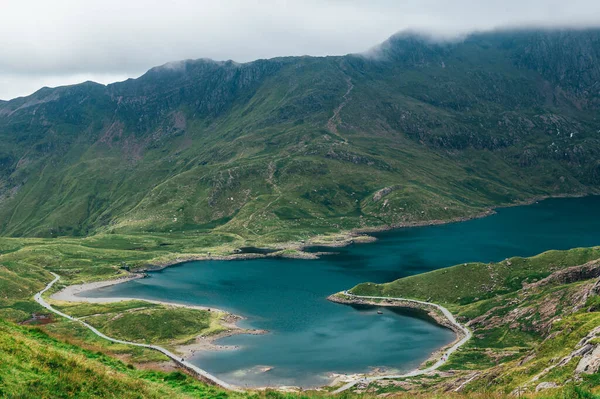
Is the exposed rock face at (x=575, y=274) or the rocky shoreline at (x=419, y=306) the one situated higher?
the exposed rock face at (x=575, y=274)

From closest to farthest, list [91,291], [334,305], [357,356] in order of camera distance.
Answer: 1. [357,356]
2. [334,305]
3. [91,291]

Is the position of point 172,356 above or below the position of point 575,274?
below

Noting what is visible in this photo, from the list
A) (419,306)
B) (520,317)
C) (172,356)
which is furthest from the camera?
(419,306)

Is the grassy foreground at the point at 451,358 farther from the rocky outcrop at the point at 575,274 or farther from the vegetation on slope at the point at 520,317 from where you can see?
the rocky outcrop at the point at 575,274

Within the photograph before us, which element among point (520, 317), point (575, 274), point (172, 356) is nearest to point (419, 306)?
point (520, 317)

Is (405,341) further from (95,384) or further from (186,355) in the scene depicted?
(95,384)

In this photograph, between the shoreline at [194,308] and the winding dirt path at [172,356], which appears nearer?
the winding dirt path at [172,356]

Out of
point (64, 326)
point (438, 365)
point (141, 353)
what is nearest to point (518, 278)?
point (438, 365)

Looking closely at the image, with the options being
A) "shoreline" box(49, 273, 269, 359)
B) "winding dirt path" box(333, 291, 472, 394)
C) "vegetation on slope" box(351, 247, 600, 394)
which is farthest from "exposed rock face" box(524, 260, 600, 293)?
"shoreline" box(49, 273, 269, 359)

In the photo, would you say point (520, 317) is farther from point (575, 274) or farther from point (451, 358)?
point (451, 358)

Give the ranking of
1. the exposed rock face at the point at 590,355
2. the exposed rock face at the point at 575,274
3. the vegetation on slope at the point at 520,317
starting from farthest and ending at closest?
the exposed rock face at the point at 575,274 < the vegetation on slope at the point at 520,317 < the exposed rock face at the point at 590,355

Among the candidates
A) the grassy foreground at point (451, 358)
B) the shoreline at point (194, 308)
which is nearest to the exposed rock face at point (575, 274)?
the grassy foreground at point (451, 358)
